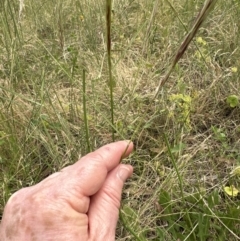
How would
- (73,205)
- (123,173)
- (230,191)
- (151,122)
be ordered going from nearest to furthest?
(73,205)
(123,173)
(230,191)
(151,122)

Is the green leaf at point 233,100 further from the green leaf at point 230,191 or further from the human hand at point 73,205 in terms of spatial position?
the human hand at point 73,205

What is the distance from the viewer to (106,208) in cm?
72

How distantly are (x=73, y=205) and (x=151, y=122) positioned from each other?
607 mm

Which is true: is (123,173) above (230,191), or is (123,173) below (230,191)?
above

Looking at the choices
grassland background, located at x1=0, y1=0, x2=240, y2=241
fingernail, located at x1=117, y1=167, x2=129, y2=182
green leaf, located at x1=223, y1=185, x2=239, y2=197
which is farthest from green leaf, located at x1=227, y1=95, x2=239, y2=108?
fingernail, located at x1=117, y1=167, x2=129, y2=182

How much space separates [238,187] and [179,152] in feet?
0.66

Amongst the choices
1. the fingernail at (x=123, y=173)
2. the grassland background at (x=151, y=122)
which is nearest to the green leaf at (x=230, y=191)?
the grassland background at (x=151, y=122)

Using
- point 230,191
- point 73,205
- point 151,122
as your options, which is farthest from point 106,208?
point 151,122

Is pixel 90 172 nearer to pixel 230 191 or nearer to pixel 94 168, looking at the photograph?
pixel 94 168

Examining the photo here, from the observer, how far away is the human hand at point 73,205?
648 mm

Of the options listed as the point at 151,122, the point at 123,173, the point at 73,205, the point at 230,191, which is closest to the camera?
the point at 73,205

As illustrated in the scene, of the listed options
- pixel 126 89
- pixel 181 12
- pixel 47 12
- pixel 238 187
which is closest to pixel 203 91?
pixel 126 89

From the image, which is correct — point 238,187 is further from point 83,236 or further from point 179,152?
point 83,236

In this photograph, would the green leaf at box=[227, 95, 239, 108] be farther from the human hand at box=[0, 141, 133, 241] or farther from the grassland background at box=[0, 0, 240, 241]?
the human hand at box=[0, 141, 133, 241]
